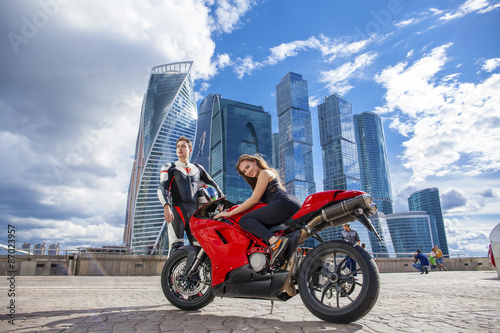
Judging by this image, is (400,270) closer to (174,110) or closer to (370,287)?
(370,287)

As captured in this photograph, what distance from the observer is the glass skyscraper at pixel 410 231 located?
164m

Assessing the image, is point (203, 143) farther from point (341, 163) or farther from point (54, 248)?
point (54, 248)

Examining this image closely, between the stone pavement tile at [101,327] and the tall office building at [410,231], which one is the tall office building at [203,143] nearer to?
the tall office building at [410,231]

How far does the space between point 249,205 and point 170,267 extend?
138 cm

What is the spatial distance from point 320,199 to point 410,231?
187746 millimetres

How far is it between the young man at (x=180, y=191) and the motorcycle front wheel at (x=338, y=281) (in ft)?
7.04

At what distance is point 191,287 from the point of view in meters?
3.55

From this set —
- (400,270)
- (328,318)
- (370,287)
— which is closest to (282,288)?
(328,318)

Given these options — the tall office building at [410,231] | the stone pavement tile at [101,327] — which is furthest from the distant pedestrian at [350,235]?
the tall office building at [410,231]

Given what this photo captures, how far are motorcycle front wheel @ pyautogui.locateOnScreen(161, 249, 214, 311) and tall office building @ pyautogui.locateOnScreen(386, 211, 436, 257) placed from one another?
182 m

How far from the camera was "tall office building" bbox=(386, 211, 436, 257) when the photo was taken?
163700 mm

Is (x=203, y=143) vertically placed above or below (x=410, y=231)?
above

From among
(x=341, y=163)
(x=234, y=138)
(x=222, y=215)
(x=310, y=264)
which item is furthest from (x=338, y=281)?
(x=341, y=163)

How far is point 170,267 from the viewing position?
12.4 ft
